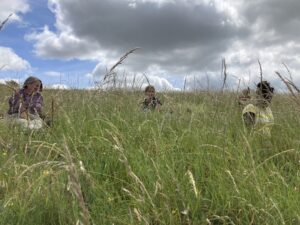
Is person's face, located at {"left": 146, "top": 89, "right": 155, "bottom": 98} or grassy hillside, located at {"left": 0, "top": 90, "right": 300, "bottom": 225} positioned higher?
person's face, located at {"left": 146, "top": 89, "right": 155, "bottom": 98}

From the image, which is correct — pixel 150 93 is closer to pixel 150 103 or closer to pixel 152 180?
pixel 150 103

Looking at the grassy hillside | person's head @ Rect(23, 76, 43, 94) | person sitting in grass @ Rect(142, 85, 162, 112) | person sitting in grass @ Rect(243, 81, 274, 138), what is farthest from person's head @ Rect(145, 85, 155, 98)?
the grassy hillside

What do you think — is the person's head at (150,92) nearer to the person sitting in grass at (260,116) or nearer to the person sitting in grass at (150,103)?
the person sitting in grass at (150,103)

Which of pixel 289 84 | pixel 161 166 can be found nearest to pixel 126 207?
pixel 161 166

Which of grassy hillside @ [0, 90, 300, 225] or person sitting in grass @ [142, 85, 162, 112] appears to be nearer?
grassy hillside @ [0, 90, 300, 225]

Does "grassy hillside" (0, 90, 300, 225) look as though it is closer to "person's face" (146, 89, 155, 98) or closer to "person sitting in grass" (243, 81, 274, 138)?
"person sitting in grass" (243, 81, 274, 138)

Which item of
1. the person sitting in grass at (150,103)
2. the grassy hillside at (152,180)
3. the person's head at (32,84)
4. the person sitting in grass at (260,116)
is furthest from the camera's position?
the person's head at (32,84)

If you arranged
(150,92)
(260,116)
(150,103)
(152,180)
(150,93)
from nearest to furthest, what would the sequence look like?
(152,180)
(260,116)
(150,103)
(150,93)
(150,92)

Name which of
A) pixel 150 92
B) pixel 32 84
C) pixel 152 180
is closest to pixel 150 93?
pixel 150 92

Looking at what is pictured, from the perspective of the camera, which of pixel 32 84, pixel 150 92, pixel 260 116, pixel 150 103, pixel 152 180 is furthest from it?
pixel 150 92

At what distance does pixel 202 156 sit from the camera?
2.99 m

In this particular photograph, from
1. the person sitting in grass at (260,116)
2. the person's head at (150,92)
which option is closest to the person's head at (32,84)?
the person's head at (150,92)

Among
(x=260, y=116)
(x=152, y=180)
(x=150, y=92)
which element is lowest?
(x=152, y=180)

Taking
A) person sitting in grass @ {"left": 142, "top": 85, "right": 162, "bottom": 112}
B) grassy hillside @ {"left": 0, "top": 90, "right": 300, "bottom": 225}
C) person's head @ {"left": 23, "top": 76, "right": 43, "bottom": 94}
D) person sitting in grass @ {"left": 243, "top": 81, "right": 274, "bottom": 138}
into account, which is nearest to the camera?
grassy hillside @ {"left": 0, "top": 90, "right": 300, "bottom": 225}
